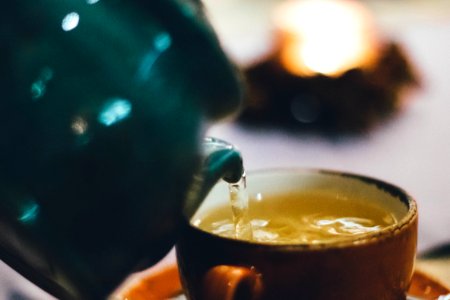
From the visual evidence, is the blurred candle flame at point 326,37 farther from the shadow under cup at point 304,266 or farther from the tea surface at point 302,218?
the shadow under cup at point 304,266

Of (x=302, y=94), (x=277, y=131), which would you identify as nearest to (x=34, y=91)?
(x=277, y=131)

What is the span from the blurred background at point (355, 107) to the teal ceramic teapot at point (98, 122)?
0.24m

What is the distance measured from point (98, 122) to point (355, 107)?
704 mm

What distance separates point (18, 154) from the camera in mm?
352

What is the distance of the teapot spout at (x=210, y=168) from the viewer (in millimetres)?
385

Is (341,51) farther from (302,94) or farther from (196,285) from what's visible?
(196,285)

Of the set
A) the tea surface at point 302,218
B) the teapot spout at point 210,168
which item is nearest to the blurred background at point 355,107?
the tea surface at point 302,218

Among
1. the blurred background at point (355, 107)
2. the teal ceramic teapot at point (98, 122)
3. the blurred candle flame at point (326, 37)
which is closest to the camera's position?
the teal ceramic teapot at point (98, 122)

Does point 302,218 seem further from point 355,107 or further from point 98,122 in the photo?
point 355,107

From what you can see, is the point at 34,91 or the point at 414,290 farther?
the point at 414,290

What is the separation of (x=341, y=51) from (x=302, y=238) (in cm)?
82

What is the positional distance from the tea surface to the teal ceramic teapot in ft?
0.48

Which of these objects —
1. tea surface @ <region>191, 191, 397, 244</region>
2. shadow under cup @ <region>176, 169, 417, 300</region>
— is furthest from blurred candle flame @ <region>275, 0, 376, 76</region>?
shadow under cup @ <region>176, 169, 417, 300</region>

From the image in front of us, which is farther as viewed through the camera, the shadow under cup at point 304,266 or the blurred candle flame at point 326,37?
the blurred candle flame at point 326,37
